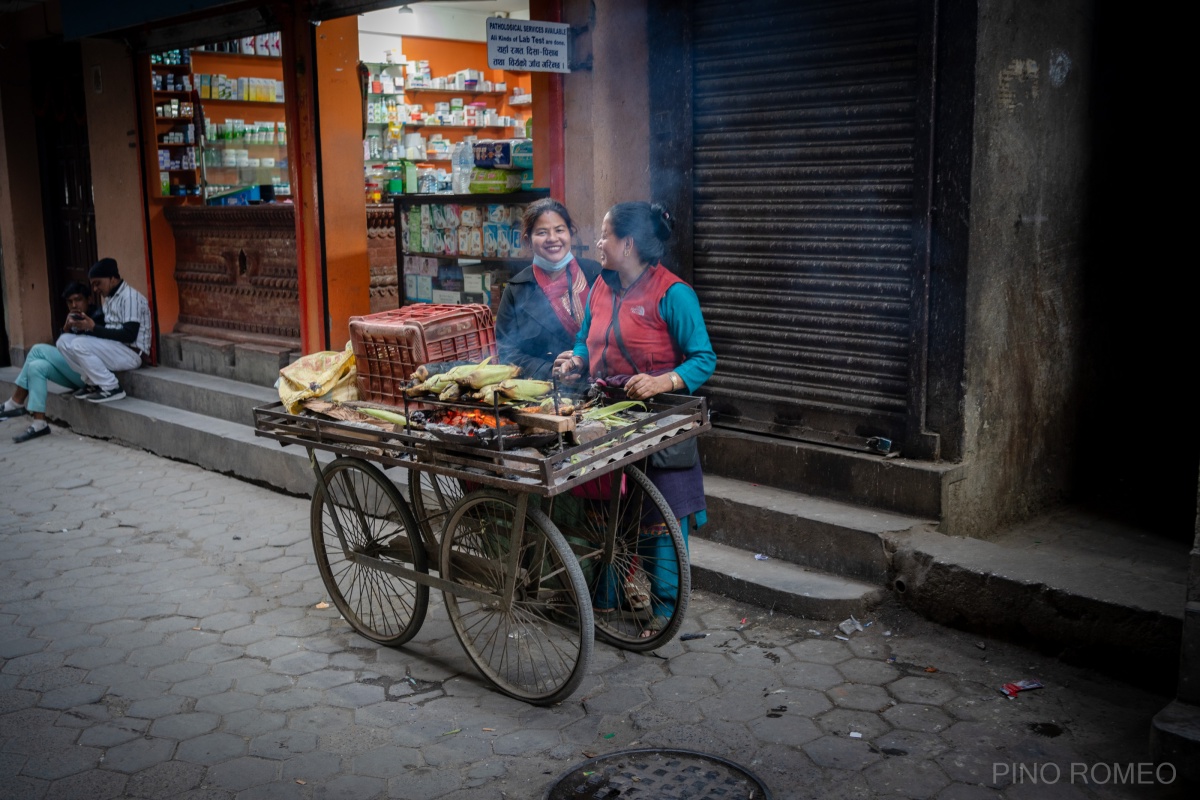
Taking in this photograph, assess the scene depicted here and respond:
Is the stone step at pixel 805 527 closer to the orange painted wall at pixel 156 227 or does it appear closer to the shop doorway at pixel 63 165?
the orange painted wall at pixel 156 227

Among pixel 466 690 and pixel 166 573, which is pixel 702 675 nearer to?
pixel 466 690

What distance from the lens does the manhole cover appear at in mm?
3561

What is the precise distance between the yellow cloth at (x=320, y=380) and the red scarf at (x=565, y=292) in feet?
3.39

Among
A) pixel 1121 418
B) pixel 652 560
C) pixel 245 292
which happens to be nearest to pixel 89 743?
pixel 652 560

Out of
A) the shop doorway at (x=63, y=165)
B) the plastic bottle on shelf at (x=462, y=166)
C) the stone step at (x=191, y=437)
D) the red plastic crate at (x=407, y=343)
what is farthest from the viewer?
the shop doorway at (x=63, y=165)

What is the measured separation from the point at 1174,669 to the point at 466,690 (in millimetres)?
2837

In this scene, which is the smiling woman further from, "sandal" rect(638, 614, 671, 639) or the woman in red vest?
"sandal" rect(638, 614, 671, 639)

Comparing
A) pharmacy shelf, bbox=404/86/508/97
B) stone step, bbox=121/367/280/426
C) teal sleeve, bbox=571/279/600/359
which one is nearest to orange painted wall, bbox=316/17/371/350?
stone step, bbox=121/367/280/426

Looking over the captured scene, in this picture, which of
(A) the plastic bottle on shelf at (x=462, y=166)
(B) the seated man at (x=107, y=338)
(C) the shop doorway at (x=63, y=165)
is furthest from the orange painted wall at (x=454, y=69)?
(A) the plastic bottle on shelf at (x=462, y=166)

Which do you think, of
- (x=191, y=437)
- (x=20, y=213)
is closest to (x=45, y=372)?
(x=191, y=437)

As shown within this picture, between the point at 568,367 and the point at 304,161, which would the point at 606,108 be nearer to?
the point at 568,367

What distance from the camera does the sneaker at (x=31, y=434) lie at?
9586 mm

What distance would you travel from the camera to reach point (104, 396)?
992 centimetres

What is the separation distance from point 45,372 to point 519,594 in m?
7.40
